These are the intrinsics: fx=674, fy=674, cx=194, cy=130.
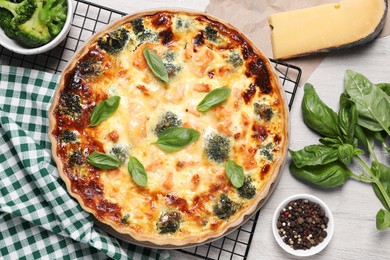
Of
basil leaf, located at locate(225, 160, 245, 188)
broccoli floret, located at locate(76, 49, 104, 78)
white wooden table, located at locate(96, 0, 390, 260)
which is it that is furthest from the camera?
white wooden table, located at locate(96, 0, 390, 260)

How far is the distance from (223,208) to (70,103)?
3.33ft

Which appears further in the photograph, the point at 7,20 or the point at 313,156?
the point at 313,156

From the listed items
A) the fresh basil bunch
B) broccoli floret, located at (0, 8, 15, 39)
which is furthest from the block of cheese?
broccoli floret, located at (0, 8, 15, 39)

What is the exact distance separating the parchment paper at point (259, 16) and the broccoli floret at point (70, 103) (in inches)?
39.3

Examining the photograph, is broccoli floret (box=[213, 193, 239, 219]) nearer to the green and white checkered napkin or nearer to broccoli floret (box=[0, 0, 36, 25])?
the green and white checkered napkin

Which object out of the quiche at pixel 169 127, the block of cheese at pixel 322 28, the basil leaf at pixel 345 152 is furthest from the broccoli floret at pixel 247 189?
the block of cheese at pixel 322 28

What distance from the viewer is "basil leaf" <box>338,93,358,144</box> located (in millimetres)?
3838

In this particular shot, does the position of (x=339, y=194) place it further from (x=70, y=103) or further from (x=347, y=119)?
(x=70, y=103)

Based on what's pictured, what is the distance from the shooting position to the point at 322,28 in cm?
401

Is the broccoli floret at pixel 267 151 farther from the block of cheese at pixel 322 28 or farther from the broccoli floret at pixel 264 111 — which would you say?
the block of cheese at pixel 322 28

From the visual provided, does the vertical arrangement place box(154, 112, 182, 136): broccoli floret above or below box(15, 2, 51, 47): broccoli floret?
below

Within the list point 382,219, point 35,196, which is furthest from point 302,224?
point 35,196

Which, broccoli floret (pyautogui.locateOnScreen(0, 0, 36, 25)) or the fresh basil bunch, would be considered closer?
broccoli floret (pyautogui.locateOnScreen(0, 0, 36, 25))

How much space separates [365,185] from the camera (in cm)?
404
